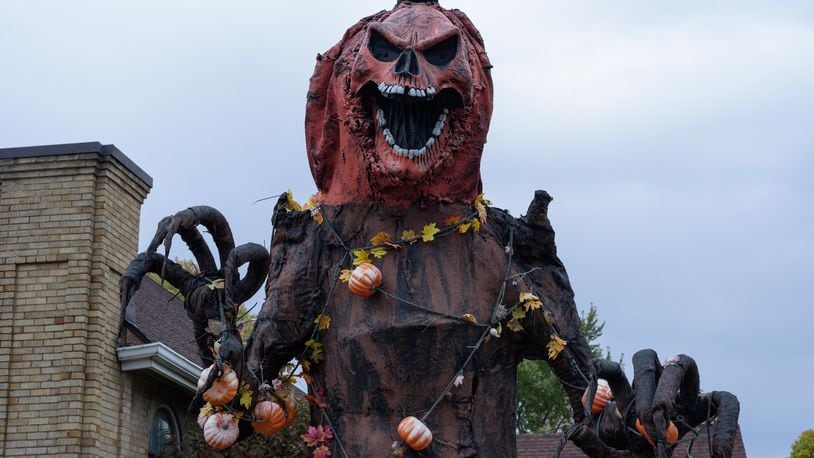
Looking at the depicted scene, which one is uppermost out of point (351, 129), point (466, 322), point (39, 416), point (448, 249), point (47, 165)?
point (47, 165)

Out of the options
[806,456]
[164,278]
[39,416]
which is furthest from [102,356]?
[806,456]

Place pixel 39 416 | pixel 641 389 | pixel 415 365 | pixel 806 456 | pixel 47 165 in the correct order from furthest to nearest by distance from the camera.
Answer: pixel 806 456 < pixel 47 165 < pixel 39 416 < pixel 415 365 < pixel 641 389

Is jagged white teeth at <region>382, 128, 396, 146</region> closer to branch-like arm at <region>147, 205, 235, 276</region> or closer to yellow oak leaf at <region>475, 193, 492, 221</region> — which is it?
yellow oak leaf at <region>475, 193, 492, 221</region>

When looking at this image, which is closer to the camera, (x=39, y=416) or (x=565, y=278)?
(x=565, y=278)

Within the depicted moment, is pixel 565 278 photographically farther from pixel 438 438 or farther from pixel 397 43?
pixel 397 43

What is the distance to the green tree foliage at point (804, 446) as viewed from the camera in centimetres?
2548

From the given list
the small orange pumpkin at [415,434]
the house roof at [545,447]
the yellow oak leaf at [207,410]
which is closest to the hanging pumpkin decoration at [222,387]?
the yellow oak leaf at [207,410]

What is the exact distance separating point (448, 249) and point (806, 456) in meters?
22.6

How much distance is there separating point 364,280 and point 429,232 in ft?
1.18

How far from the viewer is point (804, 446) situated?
25844mm

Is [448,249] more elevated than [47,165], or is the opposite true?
[47,165]

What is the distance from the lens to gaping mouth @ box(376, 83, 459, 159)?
188 inches

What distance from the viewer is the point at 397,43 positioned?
489 centimetres

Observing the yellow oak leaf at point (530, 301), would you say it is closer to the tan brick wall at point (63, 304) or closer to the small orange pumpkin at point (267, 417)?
the small orange pumpkin at point (267, 417)
